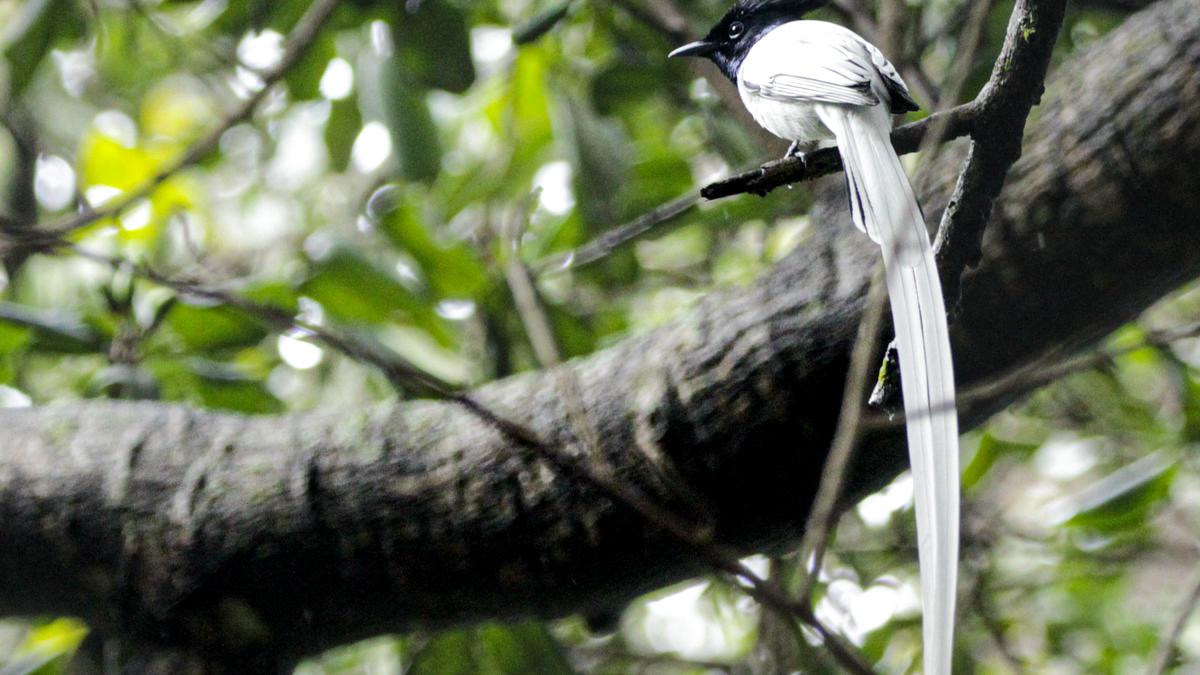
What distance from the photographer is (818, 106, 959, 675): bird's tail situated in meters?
0.38

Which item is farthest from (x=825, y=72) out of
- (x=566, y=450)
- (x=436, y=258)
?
(x=436, y=258)

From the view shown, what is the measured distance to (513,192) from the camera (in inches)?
53.9

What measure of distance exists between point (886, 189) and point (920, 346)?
2.7 inches

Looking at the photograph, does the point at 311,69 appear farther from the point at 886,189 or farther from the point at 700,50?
the point at 886,189

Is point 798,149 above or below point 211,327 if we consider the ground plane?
below

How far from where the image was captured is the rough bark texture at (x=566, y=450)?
634 mm

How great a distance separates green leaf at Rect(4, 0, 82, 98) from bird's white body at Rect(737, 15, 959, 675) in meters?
0.92

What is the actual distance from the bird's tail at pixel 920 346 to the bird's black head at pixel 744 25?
8 centimetres

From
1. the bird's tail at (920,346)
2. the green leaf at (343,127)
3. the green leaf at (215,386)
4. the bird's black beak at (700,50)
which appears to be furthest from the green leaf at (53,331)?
the bird's tail at (920,346)

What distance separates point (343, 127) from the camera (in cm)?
137

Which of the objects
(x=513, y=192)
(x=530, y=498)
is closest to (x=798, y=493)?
(x=530, y=498)

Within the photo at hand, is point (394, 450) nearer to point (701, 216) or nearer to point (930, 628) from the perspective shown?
point (701, 216)

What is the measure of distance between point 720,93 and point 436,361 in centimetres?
59

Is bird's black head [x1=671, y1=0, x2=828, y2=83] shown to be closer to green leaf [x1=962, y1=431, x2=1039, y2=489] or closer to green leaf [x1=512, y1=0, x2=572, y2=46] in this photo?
green leaf [x1=512, y1=0, x2=572, y2=46]
